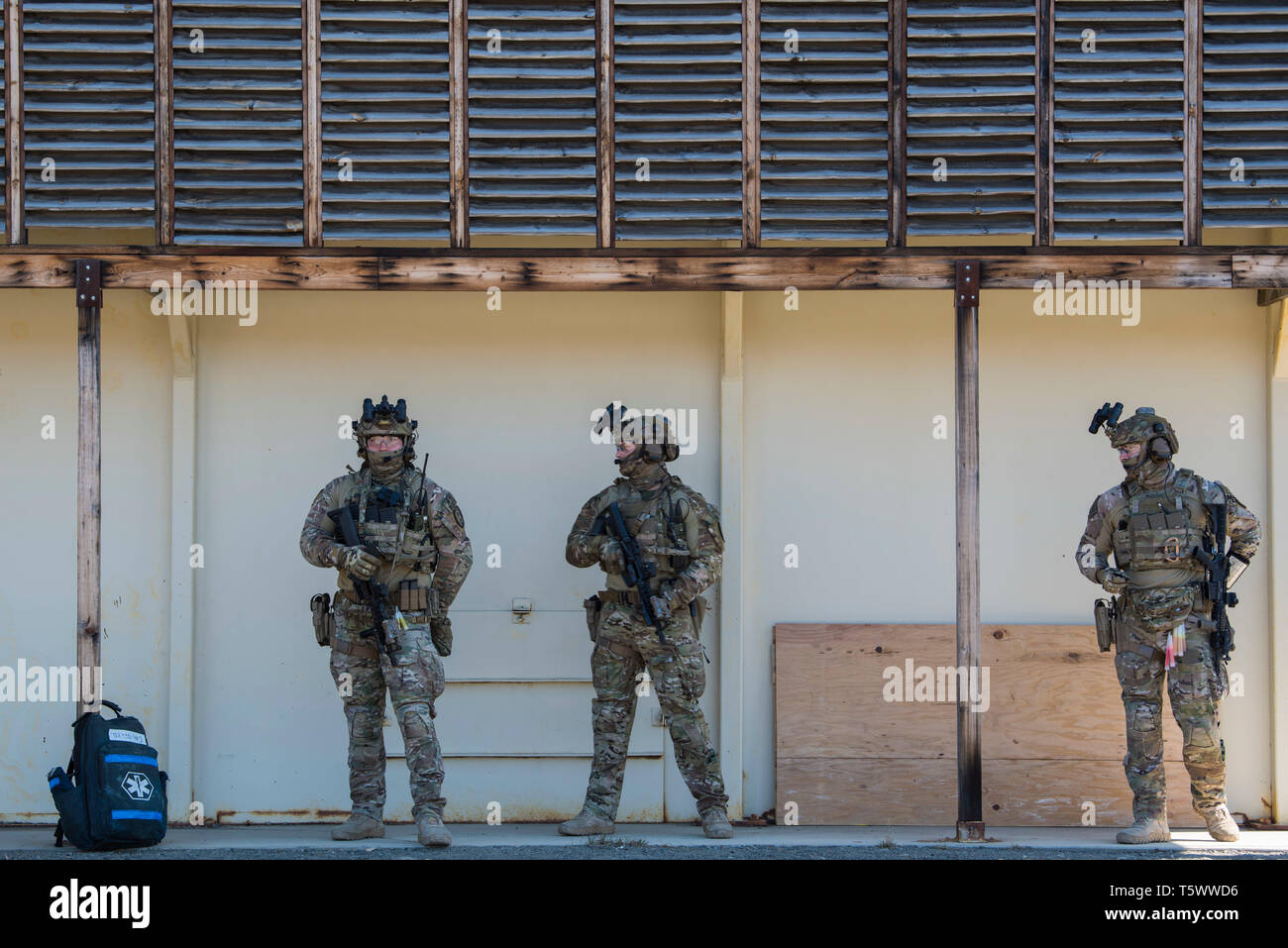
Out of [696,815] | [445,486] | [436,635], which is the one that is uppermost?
[445,486]

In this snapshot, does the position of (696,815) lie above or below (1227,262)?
below

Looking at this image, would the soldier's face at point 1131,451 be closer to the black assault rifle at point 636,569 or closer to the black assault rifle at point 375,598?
the black assault rifle at point 636,569

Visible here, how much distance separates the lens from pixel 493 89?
832cm

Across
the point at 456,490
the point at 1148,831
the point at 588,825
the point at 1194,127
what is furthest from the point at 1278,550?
the point at 456,490

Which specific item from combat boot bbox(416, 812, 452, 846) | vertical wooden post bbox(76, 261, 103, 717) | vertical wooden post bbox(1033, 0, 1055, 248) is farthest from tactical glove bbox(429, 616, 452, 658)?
vertical wooden post bbox(1033, 0, 1055, 248)

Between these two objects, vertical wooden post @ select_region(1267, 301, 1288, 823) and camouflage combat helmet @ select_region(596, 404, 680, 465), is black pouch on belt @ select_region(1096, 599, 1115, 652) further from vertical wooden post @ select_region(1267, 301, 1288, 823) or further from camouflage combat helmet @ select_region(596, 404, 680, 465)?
camouflage combat helmet @ select_region(596, 404, 680, 465)

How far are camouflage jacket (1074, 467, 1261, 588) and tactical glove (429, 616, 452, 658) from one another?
329 centimetres

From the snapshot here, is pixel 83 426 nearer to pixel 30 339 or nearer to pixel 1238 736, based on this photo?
pixel 30 339

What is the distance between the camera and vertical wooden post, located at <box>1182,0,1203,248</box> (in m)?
8.29

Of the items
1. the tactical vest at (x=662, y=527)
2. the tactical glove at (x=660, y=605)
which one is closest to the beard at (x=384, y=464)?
the tactical vest at (x=662, y=527)

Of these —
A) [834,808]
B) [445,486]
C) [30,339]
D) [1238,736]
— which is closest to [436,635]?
[445,486]

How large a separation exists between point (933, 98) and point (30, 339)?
5167 millimetres

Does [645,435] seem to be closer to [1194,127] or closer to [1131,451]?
[1131,451]

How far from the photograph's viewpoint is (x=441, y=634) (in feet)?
26.7
